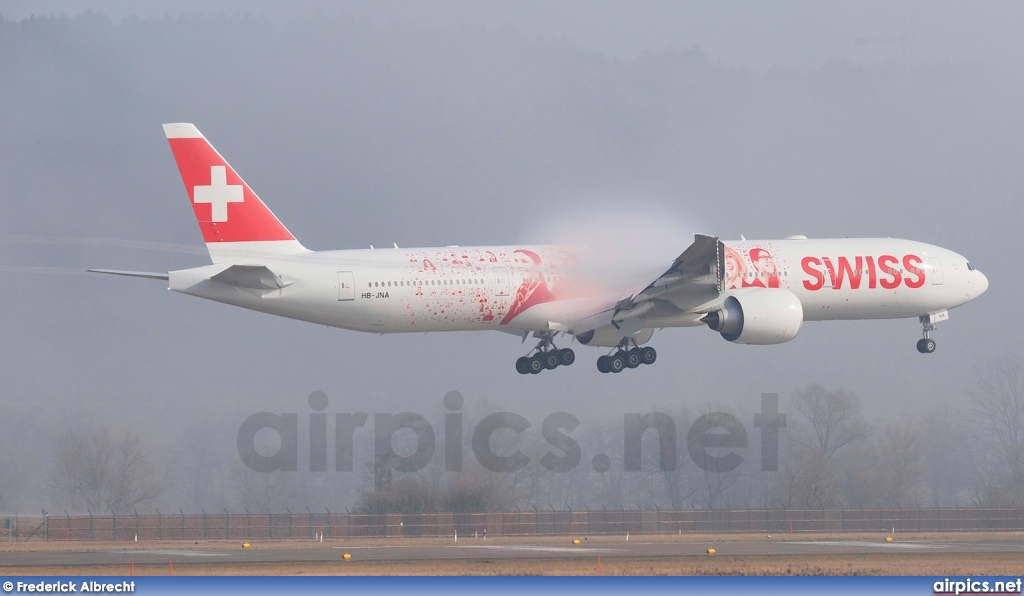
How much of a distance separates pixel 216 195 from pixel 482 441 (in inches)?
1142

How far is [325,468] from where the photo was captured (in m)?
75.4

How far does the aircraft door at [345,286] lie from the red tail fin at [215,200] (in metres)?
3.13

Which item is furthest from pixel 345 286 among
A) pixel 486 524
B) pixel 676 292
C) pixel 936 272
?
pixel 936 272

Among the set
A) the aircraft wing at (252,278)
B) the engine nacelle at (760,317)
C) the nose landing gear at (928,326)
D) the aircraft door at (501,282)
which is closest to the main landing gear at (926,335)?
the nose landing gear at (928,326)

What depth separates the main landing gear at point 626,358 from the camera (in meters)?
59.9

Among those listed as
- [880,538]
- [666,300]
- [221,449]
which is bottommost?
[880,538]

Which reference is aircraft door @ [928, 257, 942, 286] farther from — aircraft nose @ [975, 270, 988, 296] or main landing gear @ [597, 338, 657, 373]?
main landing gear @ [597, 338, 657, 373]

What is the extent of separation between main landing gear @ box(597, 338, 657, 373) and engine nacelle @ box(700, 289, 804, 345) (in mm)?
3944

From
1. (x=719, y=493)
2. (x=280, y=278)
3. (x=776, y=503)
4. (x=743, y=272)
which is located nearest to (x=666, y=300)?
(x=743, y=272)

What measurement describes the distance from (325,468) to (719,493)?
30370mm

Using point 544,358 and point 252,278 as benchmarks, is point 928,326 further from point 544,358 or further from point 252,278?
point 252,278

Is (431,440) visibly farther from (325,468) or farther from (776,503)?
(776,503)

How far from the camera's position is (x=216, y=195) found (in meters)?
55.9

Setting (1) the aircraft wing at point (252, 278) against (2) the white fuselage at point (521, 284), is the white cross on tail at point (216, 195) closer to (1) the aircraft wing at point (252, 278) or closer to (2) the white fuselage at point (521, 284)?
(2) the white fuselage at point (521, 284)
